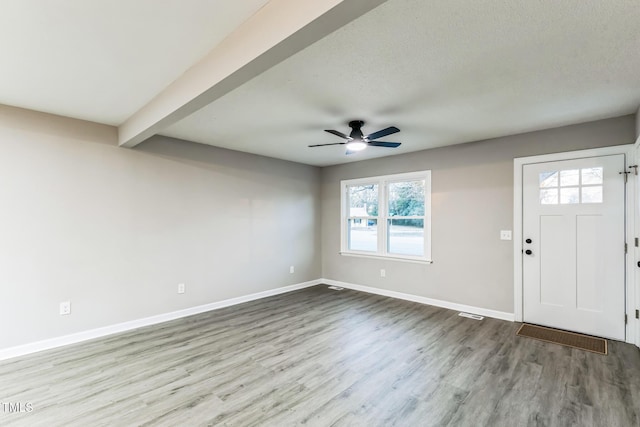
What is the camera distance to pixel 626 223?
3.32m

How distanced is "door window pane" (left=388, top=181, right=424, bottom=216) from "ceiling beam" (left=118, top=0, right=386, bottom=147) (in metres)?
3.78

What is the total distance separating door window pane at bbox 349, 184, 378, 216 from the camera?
5.71 metres

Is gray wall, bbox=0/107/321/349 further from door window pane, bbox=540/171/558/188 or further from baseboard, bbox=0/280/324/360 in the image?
door window pane, bbox=540/171/558/188

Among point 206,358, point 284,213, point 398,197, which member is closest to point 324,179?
point 284,213

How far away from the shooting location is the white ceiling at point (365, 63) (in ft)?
5.53

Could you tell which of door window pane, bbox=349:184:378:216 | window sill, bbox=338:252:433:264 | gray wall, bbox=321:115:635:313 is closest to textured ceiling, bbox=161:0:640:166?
gray wall, bbox=321:115:635:313

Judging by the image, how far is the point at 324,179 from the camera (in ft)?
20.9

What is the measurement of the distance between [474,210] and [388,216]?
1.48 m

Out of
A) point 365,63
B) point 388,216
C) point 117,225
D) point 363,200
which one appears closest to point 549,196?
point 388,216

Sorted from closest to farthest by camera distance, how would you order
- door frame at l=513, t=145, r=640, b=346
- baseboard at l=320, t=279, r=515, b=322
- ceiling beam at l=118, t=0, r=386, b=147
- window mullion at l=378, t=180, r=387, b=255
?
ceiling beam at l=118, t=0, r=386, b=147, door frame at l=513, t=145, r=640, b=346, baseboard at l=320, t=279, r=515, b=322, window mullion at l=378, t=180, r=387, b=255

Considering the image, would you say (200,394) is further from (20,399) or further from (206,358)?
(20,399)

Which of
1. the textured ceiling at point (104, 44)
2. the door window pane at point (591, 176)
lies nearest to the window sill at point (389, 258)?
the door window pane at point (591, 176)

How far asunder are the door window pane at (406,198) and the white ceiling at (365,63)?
166 centimetres

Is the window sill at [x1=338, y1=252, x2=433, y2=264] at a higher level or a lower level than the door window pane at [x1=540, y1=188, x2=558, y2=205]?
lower
